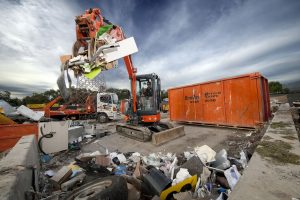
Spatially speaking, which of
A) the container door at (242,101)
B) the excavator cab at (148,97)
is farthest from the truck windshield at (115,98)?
the container door at (242,101)

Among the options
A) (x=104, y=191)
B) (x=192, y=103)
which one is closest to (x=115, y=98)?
(x=192, y=103)

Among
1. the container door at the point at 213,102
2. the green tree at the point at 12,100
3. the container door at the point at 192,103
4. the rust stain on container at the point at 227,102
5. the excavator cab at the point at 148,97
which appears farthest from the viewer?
the green tree at the point at 12,100

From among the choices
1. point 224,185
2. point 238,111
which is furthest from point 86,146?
point 238,111

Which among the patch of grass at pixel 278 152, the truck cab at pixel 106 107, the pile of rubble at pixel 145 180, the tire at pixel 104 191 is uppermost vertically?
the truck cab at pixel 106 107

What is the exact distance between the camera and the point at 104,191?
1.76 metres

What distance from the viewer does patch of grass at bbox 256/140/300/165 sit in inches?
81.0

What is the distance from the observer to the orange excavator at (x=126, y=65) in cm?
361

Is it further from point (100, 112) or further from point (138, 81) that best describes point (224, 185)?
point (100, 112)

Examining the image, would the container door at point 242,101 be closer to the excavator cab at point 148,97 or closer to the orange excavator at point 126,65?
the orange excavator at point 126,65

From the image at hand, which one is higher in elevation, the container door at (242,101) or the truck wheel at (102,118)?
the container door at (242,101)

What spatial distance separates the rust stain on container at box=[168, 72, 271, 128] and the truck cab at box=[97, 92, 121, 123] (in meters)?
5.60

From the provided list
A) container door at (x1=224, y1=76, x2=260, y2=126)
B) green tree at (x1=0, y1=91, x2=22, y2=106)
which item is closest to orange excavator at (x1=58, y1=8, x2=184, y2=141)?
container door at (x1=224, y1=76, x2=260, y2=126)

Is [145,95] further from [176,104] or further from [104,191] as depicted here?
[104,191]

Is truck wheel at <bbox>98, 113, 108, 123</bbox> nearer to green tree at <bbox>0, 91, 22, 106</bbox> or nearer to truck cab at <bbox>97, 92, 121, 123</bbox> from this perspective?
truck cab at <bbox>97, 92, 121, 123</bbox>
